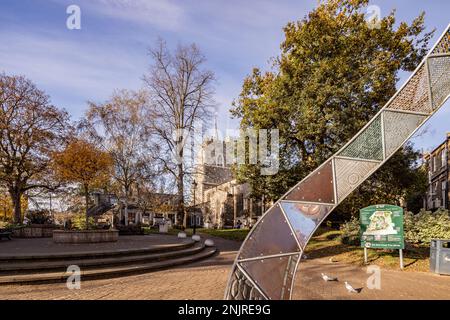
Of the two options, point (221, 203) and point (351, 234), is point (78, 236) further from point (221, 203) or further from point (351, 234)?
point (221, 203)

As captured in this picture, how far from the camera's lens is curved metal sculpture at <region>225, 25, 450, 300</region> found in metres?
5.32

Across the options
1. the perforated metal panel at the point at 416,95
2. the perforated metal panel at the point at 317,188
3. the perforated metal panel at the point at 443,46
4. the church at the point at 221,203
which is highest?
the perforated metal panel at the point at 443,46

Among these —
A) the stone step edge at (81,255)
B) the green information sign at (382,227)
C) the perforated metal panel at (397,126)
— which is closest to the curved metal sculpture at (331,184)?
the perforated metal panel at (397,126)

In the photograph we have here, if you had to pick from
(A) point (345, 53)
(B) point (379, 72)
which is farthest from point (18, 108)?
(B) point (379, 72)

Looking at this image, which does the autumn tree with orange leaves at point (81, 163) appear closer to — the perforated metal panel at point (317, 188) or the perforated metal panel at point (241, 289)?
the perforated metal panel at point (241, 289)

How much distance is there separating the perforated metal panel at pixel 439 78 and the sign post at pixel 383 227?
917 cm

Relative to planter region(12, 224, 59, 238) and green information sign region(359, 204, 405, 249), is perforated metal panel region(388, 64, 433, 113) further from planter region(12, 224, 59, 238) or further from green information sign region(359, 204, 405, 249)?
planter region(12, 224, 59, 238)

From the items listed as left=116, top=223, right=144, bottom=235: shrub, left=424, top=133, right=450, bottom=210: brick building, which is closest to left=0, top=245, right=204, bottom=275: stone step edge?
left=116, top=223, right=144, bottom=235: shrub

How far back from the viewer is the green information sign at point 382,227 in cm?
1309

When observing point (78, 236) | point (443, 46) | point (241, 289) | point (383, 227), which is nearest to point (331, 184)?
point (241, 289)

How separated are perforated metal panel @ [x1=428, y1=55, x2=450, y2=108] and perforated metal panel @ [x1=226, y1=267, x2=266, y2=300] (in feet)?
14.7

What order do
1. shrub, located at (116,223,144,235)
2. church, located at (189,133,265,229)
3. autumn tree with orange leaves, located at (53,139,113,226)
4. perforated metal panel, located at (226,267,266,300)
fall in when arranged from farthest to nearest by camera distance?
church, located at (189,133,265,229) → shrub, located at (116,223,144,235) → autumn tree with orange leaves, located at (53,139,113,226) → perforated metal panel, located at (226,267,266,300)

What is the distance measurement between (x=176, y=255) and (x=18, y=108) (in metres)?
21.5

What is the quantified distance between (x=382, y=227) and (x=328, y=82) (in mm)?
8659
